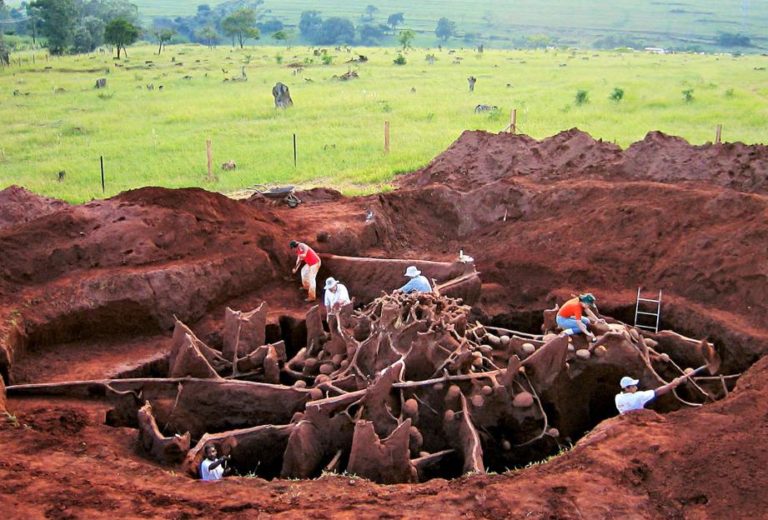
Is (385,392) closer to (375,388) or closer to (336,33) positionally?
(375,388)

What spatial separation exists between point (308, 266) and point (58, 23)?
51.6 m

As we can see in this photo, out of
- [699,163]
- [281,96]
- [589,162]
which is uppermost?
[281,96]

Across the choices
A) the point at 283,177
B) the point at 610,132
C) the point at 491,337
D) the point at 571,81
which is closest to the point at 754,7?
the point at 571,81

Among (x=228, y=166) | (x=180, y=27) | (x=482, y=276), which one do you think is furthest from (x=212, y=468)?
(x=180, y=27)

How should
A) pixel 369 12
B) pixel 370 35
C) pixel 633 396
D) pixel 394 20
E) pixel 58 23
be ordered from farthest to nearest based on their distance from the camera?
pixel 369 12
pixel 394 20
pixel 370 35
pixel 58 23
pixel 633 396

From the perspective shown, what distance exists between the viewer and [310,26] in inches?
3797

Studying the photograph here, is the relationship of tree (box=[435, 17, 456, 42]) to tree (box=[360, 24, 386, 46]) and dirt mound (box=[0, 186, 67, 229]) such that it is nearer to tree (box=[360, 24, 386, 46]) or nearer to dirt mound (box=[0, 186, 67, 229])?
tree (box=[360, 24, 386, 46])

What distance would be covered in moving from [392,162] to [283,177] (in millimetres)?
3332

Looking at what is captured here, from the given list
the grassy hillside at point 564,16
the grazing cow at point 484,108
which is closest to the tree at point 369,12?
the grassy hillside at point 564,16

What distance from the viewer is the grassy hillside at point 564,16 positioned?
9925cm

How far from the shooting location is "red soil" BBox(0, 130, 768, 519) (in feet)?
27.3

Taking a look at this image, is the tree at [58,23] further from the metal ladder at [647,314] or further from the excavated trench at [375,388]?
the metal ladder at [647,314]

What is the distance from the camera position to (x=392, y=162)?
24125 mm

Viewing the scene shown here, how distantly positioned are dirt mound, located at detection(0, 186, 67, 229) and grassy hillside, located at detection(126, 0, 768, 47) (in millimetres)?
77189
